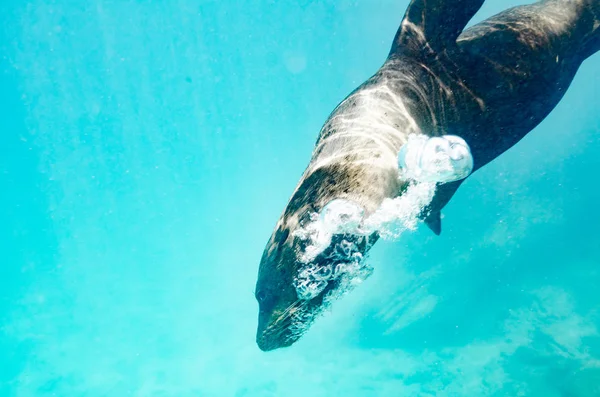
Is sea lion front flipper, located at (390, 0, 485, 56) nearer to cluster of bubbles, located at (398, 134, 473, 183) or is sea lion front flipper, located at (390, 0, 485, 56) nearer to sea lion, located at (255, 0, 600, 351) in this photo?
sea lion, located at (255, 0, 600, 351)

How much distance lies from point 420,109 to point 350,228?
1.92m

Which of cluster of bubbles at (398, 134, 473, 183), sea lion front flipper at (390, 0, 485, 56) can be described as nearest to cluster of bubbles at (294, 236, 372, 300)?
cluster of bubbles at (398, 134, 473, 183)

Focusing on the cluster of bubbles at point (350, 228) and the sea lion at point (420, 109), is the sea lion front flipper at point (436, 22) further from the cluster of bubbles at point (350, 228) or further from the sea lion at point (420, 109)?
the cluster of bubbles at point (350, 228)

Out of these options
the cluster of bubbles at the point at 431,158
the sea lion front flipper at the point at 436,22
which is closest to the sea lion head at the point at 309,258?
the cluster of bubbles at the point at 431,158

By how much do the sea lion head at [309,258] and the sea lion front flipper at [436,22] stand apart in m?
2.21

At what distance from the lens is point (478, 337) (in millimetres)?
26500

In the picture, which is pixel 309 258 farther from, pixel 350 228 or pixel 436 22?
pixel 436 22

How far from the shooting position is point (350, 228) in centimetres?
211

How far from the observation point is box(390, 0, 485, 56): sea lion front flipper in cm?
375

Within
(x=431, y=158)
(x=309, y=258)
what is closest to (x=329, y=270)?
(x=309, y=258)

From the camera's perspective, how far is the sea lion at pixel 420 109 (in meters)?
2.32

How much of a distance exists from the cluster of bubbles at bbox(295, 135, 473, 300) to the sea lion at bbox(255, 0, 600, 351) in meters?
0.02

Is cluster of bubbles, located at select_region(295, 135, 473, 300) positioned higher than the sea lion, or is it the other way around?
the sea lion

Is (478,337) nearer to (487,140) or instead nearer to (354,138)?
(487,140)
